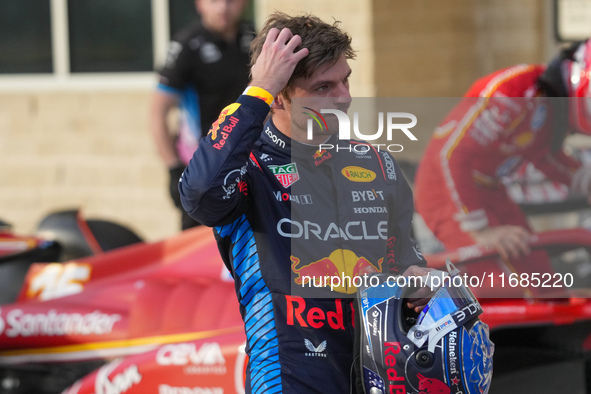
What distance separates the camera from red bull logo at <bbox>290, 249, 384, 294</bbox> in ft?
6.62

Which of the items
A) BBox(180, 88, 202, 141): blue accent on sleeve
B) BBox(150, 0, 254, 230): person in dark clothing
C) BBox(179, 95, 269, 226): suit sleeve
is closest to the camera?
BBox(179, 95, 269, 226): suit sleeve

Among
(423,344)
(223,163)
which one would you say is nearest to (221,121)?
(223,163)

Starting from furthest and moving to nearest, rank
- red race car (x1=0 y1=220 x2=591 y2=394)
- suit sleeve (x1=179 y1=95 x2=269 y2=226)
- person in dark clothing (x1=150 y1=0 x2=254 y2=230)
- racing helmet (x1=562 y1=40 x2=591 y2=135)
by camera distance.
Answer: person in dark clothing (x1=150 y1=0 x2=254 y2=230)
racing helmet (x1=562 y1=40 x2=591 y2=135)
red race car (x1=0 y1=220 x2=591 y2=394)
suit sleeve (x1=179 y1=95 x2=269 y2=226)

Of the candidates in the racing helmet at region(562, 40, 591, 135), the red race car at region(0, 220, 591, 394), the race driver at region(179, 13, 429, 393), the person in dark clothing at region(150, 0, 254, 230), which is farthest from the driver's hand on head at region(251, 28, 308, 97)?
the person in dark clothing at region(150, 0, 254, 230)

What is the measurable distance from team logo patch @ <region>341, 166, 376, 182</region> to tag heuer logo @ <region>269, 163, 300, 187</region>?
0.12 metres

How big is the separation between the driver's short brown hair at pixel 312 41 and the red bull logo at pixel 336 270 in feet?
1.29

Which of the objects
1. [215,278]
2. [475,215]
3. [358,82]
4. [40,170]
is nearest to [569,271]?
[475,215]

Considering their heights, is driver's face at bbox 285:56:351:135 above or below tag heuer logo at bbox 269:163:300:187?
above

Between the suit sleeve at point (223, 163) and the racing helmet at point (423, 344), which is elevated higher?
the suit sleeve at point (223, 163)

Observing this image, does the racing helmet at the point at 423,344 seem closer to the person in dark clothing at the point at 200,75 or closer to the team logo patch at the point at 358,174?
the team logo patch at the point at 358,174

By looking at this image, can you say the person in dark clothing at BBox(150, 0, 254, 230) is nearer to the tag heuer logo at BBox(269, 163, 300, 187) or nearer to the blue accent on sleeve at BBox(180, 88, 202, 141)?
the blue accent on sleeve at BBox(180, 88, 202, 141)

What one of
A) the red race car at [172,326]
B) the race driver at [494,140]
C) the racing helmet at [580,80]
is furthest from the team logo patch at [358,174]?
the racing helmet at [580,80]

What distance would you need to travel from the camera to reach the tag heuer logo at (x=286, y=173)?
2.06m

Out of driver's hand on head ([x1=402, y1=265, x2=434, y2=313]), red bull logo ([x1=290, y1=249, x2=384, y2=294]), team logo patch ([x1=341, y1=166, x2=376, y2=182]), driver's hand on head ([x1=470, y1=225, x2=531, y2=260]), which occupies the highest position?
team logo patch ([x1=341, y1=166, x2=376, y2=182])
